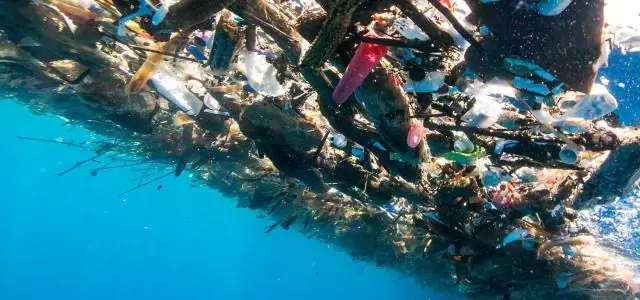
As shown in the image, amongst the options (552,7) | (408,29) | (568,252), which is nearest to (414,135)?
(408,29)

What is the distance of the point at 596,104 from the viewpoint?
397 cm

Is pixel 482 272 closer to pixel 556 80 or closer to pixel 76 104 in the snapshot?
pixel 556 80

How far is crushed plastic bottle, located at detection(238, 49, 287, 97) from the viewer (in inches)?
206

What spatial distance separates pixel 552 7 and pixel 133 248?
179288 millimetres

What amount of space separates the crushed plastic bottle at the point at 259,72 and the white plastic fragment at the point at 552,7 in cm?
342

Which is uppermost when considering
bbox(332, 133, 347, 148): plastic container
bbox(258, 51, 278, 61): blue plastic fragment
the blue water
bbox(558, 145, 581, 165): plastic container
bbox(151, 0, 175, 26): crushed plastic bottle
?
bbox(558, 145, 581, 165): plastic container

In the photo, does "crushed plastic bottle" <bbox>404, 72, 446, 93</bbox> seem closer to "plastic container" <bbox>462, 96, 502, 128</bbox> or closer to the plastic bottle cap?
the plastic bottle cap

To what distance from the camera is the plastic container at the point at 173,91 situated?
6.03 m

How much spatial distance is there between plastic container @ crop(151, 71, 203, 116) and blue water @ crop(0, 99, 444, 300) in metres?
98.9

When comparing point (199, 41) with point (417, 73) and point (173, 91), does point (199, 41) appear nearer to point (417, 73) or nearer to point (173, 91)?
point (173, 91)

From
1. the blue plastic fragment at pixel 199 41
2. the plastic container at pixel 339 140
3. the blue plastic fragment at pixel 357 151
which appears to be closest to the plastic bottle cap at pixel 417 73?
the plastic container at pixel 339 140

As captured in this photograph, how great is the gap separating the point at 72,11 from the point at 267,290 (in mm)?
135791

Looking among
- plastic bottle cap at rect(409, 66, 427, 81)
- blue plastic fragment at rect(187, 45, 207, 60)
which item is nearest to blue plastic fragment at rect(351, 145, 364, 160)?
plastic bottle cap at rect(409, 66, 427, 81)

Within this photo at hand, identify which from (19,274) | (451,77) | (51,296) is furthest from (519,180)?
(19,274)
